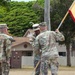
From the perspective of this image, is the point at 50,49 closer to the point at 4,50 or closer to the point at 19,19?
the point at 4,50

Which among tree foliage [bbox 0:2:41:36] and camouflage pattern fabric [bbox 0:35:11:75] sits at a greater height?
tree foliage [bbox 0:2:41:36]

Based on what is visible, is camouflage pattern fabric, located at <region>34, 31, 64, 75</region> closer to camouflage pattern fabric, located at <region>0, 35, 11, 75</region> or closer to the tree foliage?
camouflage pattern fabric, located at <region>0, 35, 11, 75</region>

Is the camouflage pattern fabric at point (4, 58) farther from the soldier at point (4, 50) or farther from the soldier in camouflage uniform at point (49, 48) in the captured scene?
the soldier in camouflage uniform at point (49, 48)

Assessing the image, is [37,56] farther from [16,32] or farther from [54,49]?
[16,32]

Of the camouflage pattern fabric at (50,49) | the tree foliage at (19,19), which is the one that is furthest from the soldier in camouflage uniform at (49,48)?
the tree foliage at (19,19)

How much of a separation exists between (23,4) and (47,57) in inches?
3031

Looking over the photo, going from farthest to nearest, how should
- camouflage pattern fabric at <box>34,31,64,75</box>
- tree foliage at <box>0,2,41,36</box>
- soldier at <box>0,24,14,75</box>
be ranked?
tree foliage at <box>0,2,41,36</box>
soldier at <box>0,24,14,75</box>
camouflage pattern fabric at <box>34,31,64,75</box>

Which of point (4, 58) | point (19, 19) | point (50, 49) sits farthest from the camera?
point (19, 19)

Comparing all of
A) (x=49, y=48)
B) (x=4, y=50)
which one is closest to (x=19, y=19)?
(x=4, y=50)

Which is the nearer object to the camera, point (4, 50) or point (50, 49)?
point (50, 49)

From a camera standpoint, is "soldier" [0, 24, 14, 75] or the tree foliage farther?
the tree foliage

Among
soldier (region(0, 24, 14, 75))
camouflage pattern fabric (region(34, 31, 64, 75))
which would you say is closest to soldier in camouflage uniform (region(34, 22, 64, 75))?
camouflage pattern fabric (region(34, 31, 64, 75))

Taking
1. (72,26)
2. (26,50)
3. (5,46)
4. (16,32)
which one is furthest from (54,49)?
(16,32)

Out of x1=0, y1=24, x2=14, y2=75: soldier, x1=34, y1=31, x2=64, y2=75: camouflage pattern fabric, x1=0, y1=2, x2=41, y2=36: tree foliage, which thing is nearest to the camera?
x1=34, y1=31, x2=64, y2=75: camouflage pattern fabric
